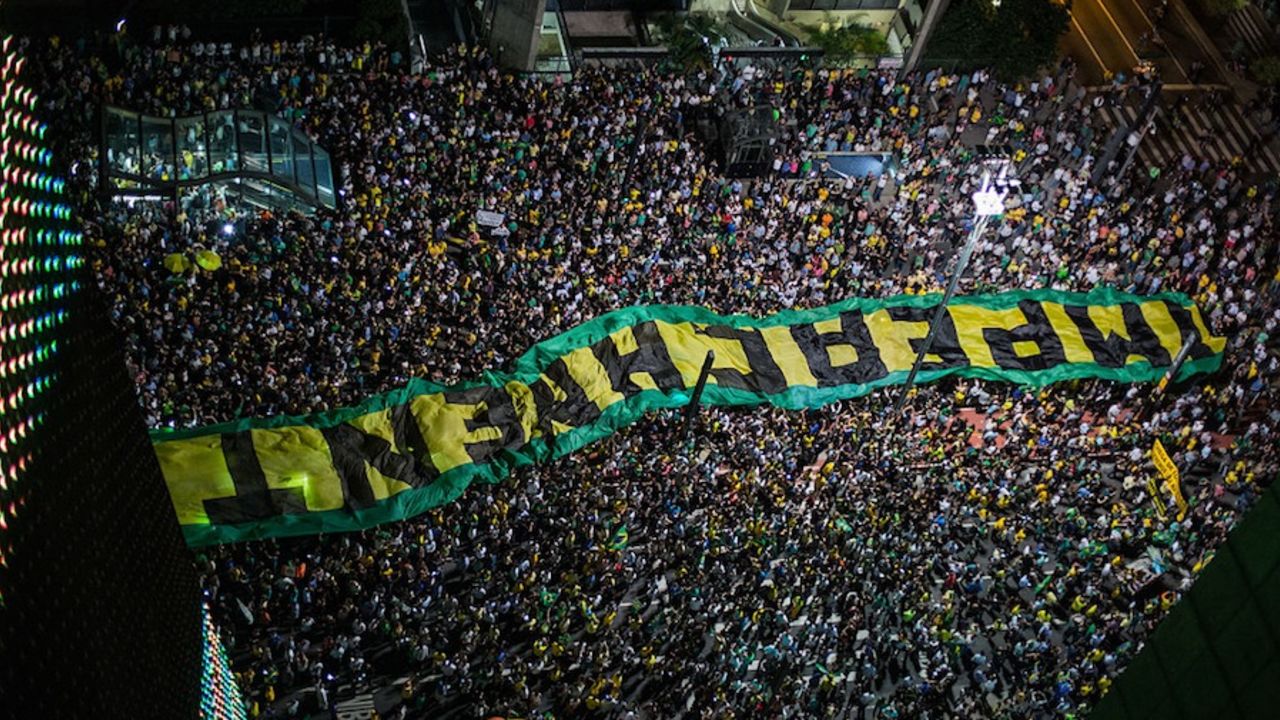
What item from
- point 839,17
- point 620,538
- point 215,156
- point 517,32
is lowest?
point 620,538

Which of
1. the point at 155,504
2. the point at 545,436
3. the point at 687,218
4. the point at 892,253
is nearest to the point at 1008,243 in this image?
the point at 892,253

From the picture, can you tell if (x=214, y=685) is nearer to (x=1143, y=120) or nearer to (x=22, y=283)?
(x=22, y=283)

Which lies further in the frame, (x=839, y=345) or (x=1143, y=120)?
(x=1143, y=120)

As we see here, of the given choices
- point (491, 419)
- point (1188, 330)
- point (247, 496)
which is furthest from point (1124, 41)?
point (247, 496)

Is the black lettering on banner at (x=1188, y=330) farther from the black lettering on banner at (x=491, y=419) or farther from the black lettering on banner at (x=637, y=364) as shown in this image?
the black lettering on banner at (x=491, y=419)

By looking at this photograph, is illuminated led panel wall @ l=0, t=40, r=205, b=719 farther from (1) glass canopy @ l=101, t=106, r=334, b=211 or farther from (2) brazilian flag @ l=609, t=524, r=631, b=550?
(1) glass canopy @ l=101, t=106, r=334, b=211

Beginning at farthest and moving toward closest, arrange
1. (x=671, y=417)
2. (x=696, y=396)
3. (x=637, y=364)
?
(x=637, y=364), (x=671, y=417), (x=696, y=396)
